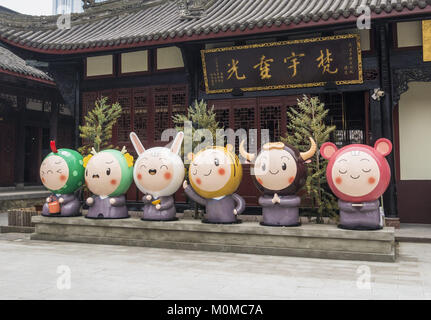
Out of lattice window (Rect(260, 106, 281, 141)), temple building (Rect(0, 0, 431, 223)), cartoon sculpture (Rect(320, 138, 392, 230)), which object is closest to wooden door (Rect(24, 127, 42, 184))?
temple building (Rect(0, 0, 431, 223))

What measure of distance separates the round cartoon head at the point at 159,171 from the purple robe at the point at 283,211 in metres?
1.59

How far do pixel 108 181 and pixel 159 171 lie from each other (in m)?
1.04

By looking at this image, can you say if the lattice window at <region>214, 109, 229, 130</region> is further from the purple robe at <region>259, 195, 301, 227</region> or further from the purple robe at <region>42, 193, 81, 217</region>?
the purple robe at <region>42, 193, 81, 217</region>

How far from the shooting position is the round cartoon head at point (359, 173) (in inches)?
232

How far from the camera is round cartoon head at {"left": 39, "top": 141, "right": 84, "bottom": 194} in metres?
7.67

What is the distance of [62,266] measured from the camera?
5.58 meters

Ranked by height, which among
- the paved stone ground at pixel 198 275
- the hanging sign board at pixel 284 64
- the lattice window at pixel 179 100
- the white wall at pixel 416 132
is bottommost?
the paved stone ground at pixel 198 275

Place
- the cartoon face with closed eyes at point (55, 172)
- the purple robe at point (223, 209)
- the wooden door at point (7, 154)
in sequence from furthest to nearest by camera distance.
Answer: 1. the wooden door at point (7, 154)
2. the cartoon face with closed eyes at point (55, 172)
3. the purple robe at point (223, 209)

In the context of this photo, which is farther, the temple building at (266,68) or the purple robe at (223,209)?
the temple building at (266,68)

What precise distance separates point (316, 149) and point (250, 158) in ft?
3.65

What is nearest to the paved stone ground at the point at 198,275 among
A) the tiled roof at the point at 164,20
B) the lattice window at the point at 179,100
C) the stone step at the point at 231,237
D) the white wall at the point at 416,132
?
the stone step at the point at 231,237

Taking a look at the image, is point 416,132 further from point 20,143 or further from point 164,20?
point 20,143

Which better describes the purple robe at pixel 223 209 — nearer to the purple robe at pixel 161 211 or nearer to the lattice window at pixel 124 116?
the purple robe at pixel 161 211
